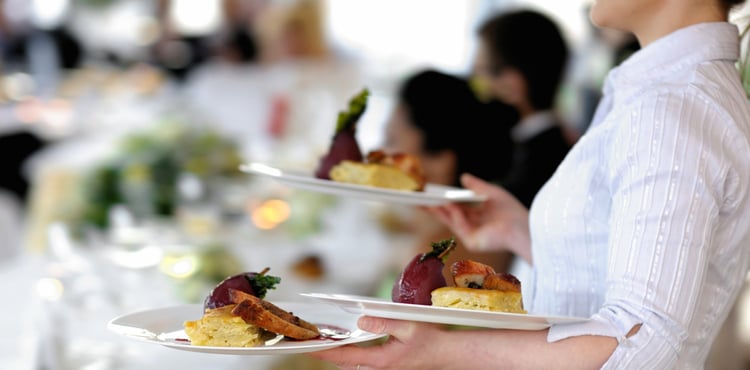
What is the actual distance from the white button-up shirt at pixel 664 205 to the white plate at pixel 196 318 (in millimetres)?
263

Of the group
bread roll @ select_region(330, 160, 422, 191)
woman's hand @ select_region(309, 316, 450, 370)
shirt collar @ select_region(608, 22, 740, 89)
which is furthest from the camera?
bread roll @ select_region(330, 160, 422, 191)

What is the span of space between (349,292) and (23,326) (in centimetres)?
95

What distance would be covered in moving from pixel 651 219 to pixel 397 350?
0.32 m

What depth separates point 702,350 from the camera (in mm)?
1291

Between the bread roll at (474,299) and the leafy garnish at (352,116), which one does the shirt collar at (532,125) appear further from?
the bread roll at (474,299)

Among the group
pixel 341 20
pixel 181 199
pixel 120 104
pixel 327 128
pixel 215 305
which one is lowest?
pixel 215 305

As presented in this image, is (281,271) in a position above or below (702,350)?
above

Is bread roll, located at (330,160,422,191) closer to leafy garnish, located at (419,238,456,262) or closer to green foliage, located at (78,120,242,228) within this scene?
leafy garnish, located at (419,238,456,262)

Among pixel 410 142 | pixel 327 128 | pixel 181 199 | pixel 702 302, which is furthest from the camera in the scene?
pixel 327 128

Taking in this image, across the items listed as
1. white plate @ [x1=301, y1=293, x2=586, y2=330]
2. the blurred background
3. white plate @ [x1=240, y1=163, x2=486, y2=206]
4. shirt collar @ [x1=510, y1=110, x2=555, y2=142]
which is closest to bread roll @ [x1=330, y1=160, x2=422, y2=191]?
white plate @ [x1=240, y1=163, x2=486, y2=206]

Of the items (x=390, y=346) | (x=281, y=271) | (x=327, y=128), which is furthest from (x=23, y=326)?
(x=327, y=128)

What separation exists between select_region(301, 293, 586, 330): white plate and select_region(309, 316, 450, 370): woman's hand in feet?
0.13

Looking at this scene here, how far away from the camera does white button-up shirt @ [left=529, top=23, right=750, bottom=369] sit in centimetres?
113

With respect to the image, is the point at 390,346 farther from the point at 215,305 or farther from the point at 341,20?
the point at 341,20
